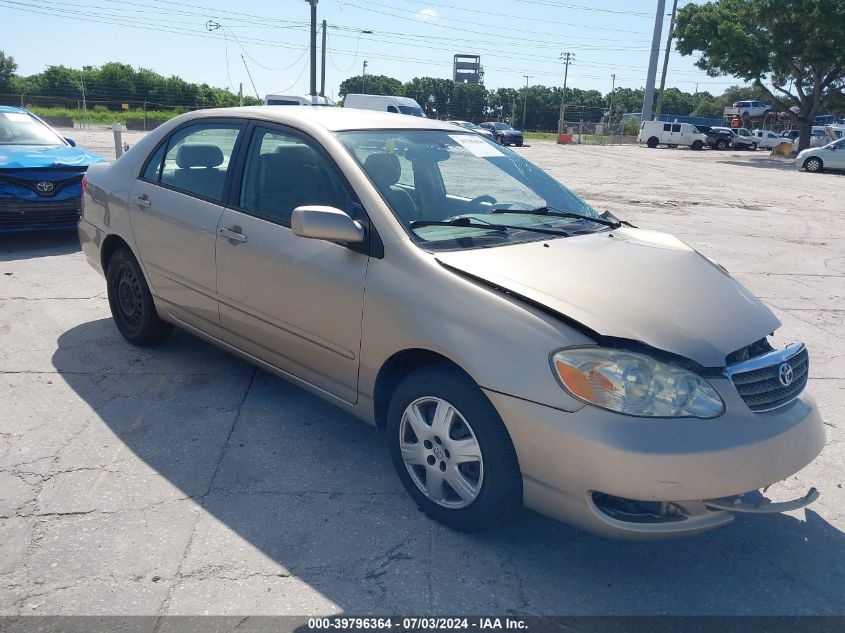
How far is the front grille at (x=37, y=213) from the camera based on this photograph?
25.1 feet

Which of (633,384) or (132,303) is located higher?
(633,384)

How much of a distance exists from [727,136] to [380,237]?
5815 cm

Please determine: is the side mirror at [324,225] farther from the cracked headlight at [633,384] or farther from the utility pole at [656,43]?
the utility pole at [656,43]

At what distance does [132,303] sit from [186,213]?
3.58ft

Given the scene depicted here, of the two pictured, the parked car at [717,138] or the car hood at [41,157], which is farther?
the parked car at [717,138]

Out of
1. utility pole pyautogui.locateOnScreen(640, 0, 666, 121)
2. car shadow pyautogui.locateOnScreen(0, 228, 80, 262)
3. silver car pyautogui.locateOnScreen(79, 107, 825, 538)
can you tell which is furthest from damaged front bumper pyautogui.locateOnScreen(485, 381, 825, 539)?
utility pole pyautogui.locateOnScreen(640, 0, 666, 121)

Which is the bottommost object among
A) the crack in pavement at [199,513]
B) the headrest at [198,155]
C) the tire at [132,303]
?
the crack in pavement at [199,513]

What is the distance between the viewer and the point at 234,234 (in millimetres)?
3783

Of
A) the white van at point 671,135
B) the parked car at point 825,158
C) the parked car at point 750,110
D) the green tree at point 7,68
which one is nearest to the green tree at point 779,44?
the parked car at point 825,158

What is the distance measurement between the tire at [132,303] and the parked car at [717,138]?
185ft

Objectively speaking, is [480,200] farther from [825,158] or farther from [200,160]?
[825,158]

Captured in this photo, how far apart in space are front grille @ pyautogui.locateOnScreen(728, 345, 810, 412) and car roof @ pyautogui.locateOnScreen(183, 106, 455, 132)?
2.20 m

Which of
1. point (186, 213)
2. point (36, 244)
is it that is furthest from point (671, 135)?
point (186, 213)

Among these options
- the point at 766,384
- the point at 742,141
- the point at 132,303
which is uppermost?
the point at 742,141
